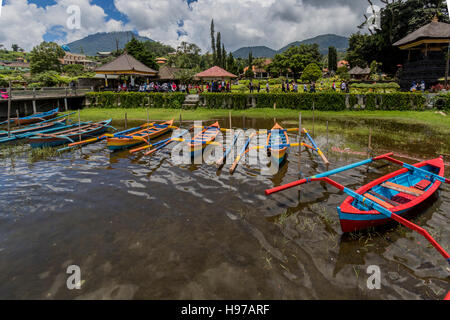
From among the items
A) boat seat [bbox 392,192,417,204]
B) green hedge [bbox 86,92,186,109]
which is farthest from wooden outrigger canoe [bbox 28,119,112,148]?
boat seat [bbox 392,192,417,204]

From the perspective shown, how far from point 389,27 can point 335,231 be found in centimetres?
4249

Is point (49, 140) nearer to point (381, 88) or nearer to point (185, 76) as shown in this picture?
point (381, 88)

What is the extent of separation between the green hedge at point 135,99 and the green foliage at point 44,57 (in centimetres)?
3350

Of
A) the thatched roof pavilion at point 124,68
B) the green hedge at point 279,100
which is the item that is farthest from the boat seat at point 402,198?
the thatched roof pavilion at point 124,68

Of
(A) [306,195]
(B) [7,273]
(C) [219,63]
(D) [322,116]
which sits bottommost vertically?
(B) [7,273]

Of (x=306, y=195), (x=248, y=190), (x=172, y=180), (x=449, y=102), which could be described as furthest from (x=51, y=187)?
(x=449, y=102)

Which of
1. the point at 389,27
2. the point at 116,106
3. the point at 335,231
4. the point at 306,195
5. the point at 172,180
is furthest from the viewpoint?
the point at 389,27

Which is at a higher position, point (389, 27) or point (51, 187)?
point (389, 27)

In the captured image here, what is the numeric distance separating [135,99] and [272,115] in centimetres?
1470

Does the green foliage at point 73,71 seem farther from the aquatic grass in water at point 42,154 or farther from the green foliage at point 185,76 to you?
the aquatic grass in water at point 42,154

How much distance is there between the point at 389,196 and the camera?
24.0ft

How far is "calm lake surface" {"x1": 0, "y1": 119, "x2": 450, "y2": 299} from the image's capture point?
4621 millimetres

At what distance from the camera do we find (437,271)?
4.88 m

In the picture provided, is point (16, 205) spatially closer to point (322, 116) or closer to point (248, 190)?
point (248, 190)
